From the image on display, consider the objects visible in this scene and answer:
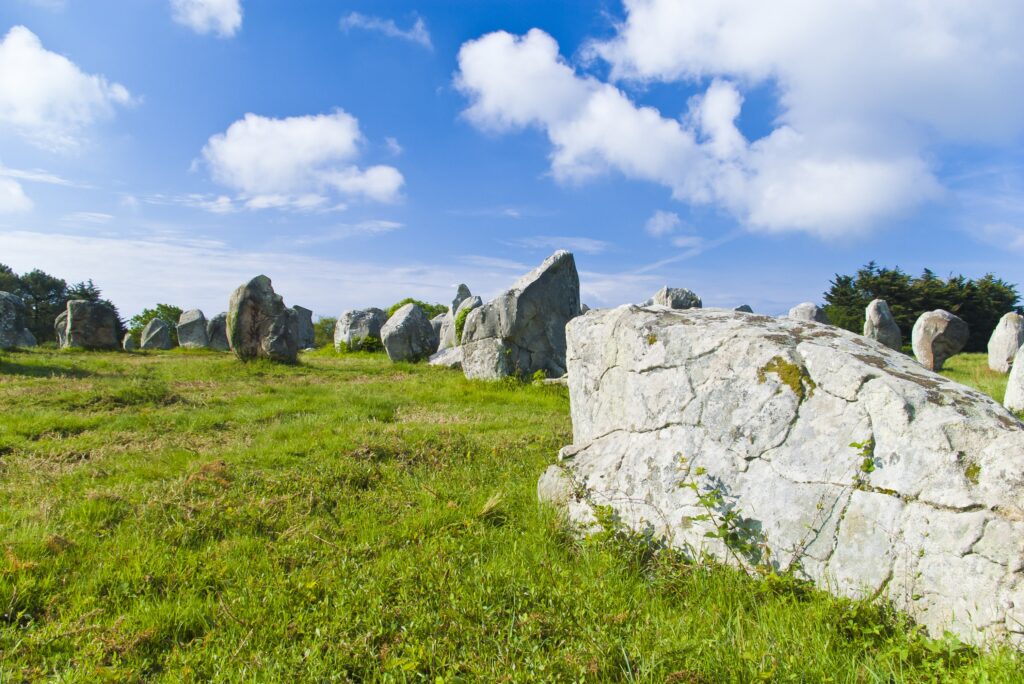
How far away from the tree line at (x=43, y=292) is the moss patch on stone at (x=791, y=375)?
62.7 metres

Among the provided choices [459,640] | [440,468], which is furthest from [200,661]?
[440,468]

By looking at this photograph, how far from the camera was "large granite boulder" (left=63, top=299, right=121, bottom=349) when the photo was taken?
28594mm

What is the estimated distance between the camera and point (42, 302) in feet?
177

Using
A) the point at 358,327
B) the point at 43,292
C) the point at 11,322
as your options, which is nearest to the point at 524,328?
the point at 358,327

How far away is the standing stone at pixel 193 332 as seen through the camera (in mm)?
38500

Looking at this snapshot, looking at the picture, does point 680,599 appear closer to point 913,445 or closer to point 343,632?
point 913,445

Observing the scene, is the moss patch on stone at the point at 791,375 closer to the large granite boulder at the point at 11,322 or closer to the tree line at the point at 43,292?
the large granite boulder at the point at 11,322

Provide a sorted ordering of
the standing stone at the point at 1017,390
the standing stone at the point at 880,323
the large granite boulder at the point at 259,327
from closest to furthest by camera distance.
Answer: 1. the standing stone at the point at 1017,390
2. the large granite boulder at the point at 259,327
3. the standing stone at the point at 880,323

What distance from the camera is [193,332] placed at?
38688mm

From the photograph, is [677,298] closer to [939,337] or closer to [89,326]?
[939,337]

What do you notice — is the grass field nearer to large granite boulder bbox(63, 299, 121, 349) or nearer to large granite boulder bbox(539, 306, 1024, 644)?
large granite boulder bbox(539, 306, 1024, 644)

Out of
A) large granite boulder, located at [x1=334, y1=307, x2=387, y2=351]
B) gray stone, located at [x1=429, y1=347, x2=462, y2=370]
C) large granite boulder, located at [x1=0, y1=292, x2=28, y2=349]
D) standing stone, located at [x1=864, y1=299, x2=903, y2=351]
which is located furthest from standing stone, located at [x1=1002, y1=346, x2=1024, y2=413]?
large granite boulder, located at [x1=0, y1=292, x2=28, y2=349]

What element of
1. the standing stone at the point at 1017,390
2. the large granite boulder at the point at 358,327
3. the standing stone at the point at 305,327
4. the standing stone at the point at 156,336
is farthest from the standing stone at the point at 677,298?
the standing stone at the point at 156,336

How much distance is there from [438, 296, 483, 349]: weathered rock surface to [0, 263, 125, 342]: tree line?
138 ft
